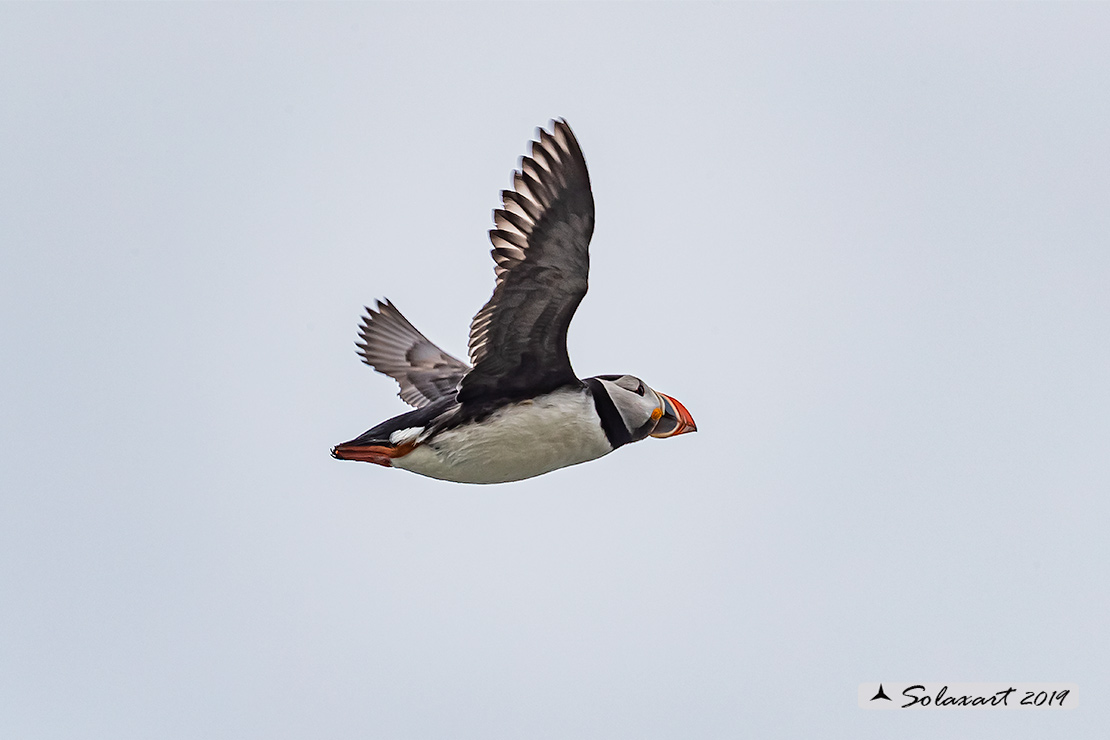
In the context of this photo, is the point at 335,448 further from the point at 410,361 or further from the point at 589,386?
the point at 410,361

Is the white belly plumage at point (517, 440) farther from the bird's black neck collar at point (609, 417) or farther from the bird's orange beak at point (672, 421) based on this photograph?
the bird's orange beak at point (672, 421)

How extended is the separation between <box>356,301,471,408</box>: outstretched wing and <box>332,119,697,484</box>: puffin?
1785 mm

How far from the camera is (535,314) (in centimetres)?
884

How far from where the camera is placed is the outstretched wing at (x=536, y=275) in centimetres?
824

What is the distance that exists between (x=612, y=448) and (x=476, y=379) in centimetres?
101

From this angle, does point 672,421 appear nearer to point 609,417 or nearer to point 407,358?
point 609,417

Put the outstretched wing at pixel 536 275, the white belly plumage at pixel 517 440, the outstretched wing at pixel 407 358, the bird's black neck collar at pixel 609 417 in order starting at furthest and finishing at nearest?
1. the outstretched wing at pixel 407 358
2. the bird's black neck collar at pixel 609 417
3. the white belly plumage at pixel 517 440
4. the outstretched wing at pixel 536 275

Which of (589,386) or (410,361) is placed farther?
(410,361)

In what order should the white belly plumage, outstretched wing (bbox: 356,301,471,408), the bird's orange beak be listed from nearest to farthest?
the white belly plumage < the bird's orange beak < outstretched wing (bbox: 356,301,471,408)

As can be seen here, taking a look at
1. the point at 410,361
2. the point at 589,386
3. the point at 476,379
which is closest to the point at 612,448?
the point at 589,386

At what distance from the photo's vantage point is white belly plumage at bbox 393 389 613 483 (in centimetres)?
920

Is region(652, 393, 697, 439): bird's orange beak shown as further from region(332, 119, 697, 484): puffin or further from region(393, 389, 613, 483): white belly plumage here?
region(393, 389, 613, 483): white belly plumage

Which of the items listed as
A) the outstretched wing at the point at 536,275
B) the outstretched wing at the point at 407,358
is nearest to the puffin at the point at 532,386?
the outstretched wing at the point at 536,275

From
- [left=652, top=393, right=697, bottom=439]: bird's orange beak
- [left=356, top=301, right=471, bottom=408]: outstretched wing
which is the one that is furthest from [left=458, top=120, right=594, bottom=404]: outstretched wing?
[left=356, top=301, right=471, bottom=408]: outstretched wing
